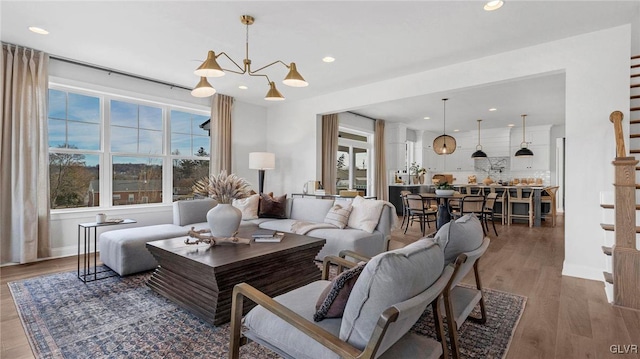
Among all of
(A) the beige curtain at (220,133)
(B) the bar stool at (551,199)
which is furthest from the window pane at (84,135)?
(B) the bar stool at (551,199)

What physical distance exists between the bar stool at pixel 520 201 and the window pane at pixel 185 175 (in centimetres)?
665

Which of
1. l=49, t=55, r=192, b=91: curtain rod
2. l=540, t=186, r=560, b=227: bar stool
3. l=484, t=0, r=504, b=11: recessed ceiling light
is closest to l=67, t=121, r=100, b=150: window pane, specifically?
l=49, t=55, r=192, b=91: curtain rod

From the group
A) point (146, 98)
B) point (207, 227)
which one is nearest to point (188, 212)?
point (207, 227)

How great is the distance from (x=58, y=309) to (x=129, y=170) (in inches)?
113

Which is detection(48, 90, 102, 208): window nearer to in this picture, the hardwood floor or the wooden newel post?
the hardwood floor

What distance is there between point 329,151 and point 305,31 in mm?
3491

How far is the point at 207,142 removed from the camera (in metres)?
5.96

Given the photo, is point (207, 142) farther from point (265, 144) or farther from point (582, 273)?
point (582, 273)

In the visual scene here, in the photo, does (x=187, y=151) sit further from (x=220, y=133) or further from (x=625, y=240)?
(x=625, y=240)

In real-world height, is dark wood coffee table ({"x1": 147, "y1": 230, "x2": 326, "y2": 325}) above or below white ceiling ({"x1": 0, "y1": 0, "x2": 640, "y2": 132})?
below

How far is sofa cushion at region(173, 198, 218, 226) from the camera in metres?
4.20

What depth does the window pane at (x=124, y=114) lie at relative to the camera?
4816 mm

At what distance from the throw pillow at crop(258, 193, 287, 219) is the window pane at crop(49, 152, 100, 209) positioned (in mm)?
2433

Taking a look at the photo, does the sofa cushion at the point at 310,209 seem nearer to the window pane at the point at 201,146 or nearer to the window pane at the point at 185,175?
the window pane at the point at 185,175
